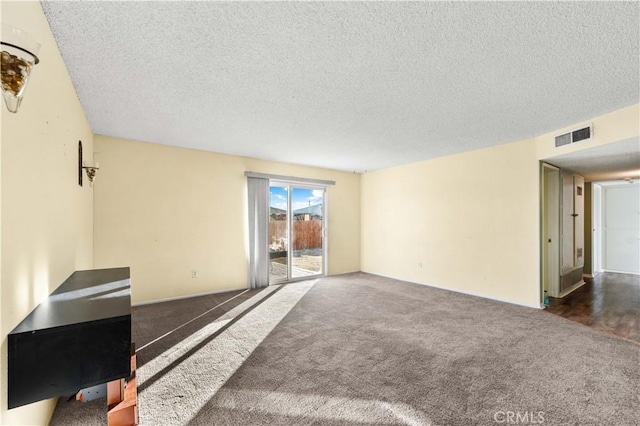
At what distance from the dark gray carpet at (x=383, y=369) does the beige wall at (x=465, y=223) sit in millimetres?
745

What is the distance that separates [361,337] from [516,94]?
288cm

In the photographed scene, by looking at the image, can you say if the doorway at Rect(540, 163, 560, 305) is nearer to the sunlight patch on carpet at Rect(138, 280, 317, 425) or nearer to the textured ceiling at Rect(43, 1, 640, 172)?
the textured ceiling at Rect(43, 1, 640, 172)

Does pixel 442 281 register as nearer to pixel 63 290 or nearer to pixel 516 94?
pixel 516 94

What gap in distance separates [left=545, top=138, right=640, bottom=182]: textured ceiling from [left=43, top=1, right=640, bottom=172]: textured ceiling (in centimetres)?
52

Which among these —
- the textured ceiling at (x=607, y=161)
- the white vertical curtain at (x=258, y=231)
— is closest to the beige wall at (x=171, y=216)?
the white vertical curtain at (x=258, y=231)

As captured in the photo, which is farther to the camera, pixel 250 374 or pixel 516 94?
pixel 516 94

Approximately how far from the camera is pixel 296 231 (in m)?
5.88

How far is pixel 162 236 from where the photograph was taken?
4355mm

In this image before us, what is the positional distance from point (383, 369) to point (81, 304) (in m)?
2.18

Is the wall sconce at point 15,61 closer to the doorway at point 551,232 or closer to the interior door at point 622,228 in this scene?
the doorway at point 551,232

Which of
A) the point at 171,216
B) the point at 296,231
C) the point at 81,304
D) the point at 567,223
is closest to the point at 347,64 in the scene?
the point at 81,304

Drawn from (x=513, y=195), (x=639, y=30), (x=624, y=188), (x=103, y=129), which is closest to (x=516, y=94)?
(x=639, y=30)

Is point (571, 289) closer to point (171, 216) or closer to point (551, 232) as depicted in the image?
point (551, 232)

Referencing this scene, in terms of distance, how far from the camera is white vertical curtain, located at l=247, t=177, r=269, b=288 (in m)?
5.12
